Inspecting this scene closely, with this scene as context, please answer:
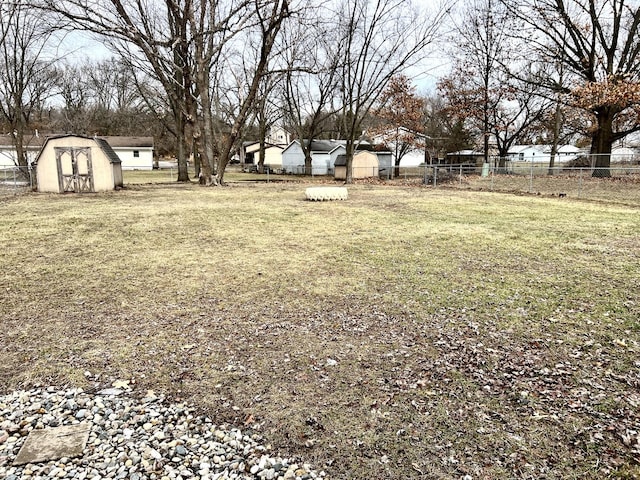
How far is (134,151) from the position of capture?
49.7 m

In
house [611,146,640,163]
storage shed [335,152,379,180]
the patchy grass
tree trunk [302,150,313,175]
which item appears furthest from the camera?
tree trunk [302,150,313,175]

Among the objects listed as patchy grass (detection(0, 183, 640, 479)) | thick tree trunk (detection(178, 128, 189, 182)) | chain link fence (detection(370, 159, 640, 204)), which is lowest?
patchy grass (detection(0, 183, 640, 479))

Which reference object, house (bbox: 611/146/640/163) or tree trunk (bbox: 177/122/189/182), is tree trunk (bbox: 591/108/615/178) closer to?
house (bbox: 611/146/640/163)

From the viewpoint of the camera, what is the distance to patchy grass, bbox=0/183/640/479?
2434 millimetres

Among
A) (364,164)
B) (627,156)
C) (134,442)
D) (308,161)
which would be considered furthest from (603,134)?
(134,442)

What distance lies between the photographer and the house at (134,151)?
1935 inches

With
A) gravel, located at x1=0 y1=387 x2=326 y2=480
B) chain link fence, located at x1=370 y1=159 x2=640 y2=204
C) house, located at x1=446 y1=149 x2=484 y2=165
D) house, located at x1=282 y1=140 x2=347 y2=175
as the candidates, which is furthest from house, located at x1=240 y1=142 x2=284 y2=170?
gravel, located at x1=0 y1=387 x2=326 y2=480

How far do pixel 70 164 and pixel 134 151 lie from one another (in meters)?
35.7

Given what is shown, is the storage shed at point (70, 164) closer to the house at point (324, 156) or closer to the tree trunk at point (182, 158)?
the tree trunk at point (182, 158)

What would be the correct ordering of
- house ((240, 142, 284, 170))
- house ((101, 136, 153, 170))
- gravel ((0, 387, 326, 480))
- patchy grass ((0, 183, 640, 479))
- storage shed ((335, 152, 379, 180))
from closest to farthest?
1. gravel ((0, 387, 326, 480))
2. patchy grass ((0, 183, 640, 479))
3. storage shed ((335, 152, 379, 180))
4. house ((101, 136, 153, 170))
5. house ((240, 142, 284, 170))

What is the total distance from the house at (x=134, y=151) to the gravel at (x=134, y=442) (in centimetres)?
5192

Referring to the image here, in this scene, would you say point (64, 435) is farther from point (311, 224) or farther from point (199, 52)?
point (199, 52)

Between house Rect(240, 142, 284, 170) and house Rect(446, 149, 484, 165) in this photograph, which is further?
house Rect(240, 142, 284, 170)

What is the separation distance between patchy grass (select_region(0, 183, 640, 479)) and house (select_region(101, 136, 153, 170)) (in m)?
45.9
